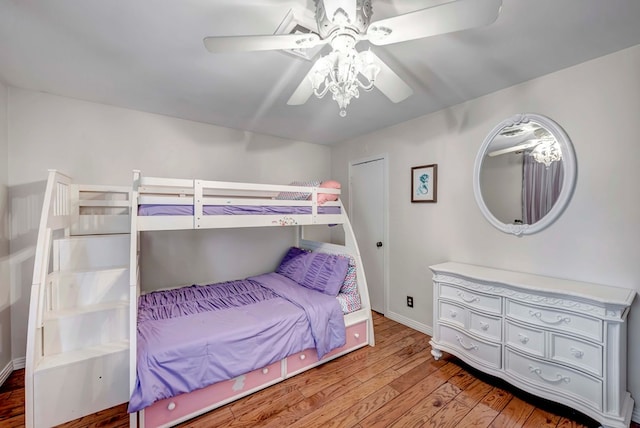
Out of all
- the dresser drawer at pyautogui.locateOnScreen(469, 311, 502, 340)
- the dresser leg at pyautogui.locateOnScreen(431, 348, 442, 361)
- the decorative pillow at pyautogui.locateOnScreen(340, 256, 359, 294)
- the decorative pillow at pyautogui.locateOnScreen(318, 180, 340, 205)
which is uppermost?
the decorative pillow at pyautogui.locateOnScreen(318, 180, 340, 205)

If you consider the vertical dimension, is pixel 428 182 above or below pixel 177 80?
below

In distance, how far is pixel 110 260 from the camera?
6.73 ft

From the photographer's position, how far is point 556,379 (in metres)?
1.67

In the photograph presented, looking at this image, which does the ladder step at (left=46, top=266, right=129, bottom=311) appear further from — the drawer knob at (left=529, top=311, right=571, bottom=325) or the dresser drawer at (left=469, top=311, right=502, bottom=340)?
the drawer knob at (left=529, top=311, right=571, bottom=325)

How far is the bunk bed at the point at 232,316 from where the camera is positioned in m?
1.60

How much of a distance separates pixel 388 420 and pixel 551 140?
2.30 metres

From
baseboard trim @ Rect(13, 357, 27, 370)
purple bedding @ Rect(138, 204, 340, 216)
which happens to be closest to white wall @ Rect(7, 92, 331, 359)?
baseboard trim @ Rect(13, 357, 27, 370)

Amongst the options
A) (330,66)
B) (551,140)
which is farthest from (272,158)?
(551,140)

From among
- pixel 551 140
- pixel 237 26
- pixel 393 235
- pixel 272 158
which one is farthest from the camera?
pixel 272 158

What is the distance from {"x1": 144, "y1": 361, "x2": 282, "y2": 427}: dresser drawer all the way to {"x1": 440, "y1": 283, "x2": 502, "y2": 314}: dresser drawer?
150cm

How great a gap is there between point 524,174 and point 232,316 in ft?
8.47

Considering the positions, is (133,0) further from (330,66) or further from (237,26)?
(330,66)

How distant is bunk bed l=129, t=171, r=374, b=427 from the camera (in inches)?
62.9

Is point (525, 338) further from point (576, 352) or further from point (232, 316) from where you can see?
point (232, 316)
